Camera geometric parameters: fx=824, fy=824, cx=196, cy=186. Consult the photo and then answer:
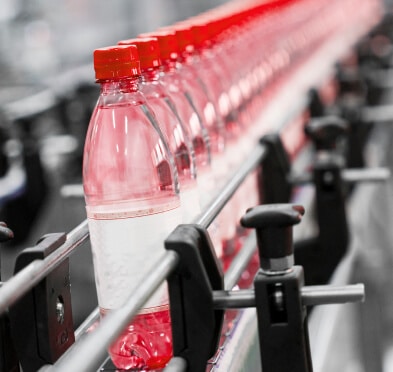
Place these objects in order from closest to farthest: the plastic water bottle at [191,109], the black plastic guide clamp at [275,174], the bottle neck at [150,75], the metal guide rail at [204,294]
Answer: the metal guide rail at [204,294] < the bottle neck at [150,75] < the plastic water bottle at [191,109] < the black plastic guide clamp at [275,174]

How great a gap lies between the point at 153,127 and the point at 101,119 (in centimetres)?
6

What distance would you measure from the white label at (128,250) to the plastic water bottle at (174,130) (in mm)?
146

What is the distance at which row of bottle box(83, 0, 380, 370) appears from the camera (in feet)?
2.94

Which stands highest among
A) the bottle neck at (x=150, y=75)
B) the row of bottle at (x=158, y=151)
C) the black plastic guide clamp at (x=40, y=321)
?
the bottle neck at (x=150, y=75)

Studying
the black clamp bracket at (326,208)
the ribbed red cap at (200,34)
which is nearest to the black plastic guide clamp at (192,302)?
the ribbed red cap at (200,34)

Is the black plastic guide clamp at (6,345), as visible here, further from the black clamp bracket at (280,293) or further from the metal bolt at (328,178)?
the metal bolt at (328,178)

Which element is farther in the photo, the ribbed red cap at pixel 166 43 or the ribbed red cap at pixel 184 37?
the ribbed red cap at pixel 184 37

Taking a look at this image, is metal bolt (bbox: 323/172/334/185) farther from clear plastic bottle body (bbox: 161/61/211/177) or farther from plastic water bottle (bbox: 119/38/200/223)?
plastic water bottle (bbox: 119/38/200/223)

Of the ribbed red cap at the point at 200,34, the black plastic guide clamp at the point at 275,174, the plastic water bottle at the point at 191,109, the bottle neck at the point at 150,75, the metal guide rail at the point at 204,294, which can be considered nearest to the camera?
the metal guide rail at the point at 204,294

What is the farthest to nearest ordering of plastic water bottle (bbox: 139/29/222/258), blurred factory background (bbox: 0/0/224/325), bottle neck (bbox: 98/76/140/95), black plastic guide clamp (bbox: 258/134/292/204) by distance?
blurred factory background (bbox: 0/0/224/325) < black plastic guide clamp (bbox: 258/134/292/204) < plastic water bottle (bbox: 139/29/222/258) < bottle neck (bbox: 98/76/140/95)

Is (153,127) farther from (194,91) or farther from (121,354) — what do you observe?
(194,91)

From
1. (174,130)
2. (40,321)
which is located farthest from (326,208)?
(40,321)

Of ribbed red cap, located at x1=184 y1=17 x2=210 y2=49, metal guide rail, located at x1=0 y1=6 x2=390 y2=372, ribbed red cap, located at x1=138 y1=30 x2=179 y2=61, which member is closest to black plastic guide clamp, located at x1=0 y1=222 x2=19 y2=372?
metal guide rail, located at x1=0 y1=6 x2=390 y2=372

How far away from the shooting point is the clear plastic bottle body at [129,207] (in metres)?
0.89
